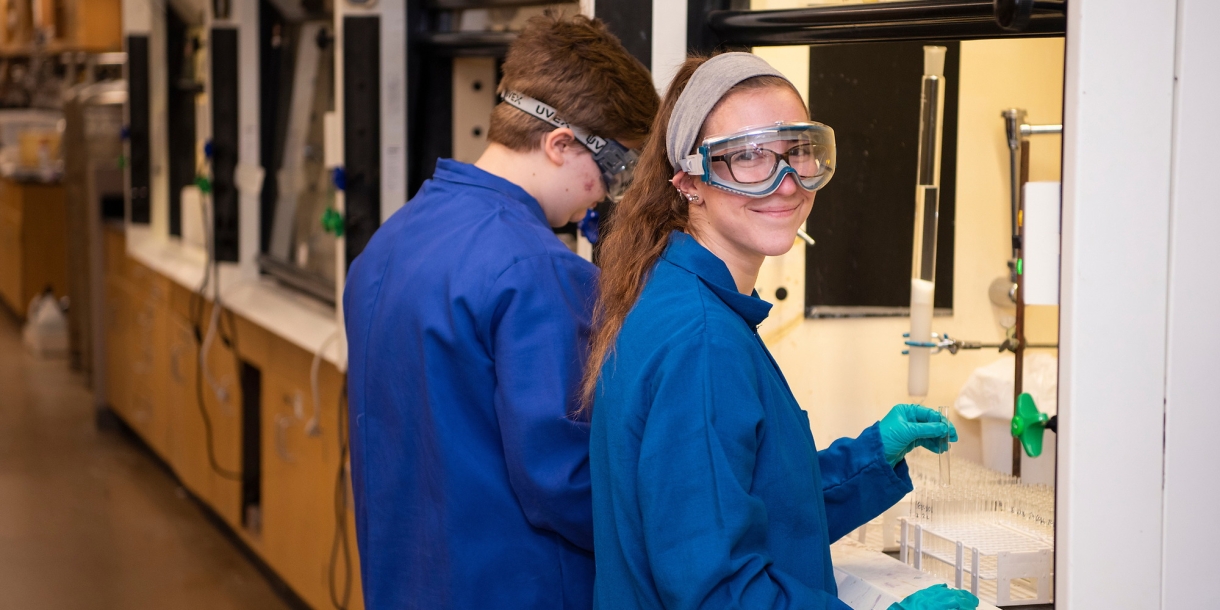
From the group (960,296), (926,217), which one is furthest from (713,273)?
(960,296)

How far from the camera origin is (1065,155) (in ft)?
3.02

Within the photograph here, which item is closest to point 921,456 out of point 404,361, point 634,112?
point 634,112

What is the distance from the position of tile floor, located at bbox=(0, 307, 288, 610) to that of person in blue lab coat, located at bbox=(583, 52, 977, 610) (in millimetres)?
2629

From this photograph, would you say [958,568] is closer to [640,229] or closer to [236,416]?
[640,229]

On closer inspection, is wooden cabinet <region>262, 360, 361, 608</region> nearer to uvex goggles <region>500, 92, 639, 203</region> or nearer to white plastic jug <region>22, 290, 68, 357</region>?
uvex goggles <region>500, 92, 639, 203</region>

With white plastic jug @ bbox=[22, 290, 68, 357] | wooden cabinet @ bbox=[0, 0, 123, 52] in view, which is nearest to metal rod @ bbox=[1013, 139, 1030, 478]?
wooden cabinet @ bbox=[0, 0, 123, 52]

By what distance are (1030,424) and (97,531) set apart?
3.76m

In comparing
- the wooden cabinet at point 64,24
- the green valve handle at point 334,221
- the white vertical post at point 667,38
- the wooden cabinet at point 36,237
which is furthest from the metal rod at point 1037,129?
the wooden cabinet at point 36,237

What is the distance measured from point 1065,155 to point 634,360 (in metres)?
0.41

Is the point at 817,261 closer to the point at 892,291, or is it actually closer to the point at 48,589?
the point at 892,291

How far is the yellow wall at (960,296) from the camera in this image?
1.80 meters

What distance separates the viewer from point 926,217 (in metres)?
1.72

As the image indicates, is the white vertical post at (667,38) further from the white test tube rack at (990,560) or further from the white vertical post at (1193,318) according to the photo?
the white vertical post at (1193,318)

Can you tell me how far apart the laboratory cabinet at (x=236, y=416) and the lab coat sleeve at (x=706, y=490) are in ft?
6.14
